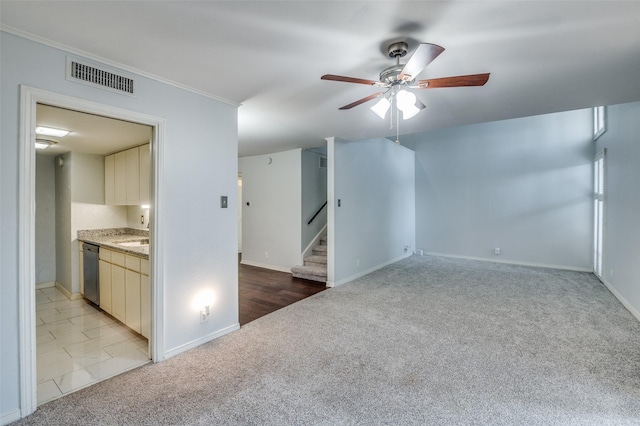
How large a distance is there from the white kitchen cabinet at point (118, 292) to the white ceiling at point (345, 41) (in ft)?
7.36

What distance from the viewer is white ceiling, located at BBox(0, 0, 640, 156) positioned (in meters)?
1.58

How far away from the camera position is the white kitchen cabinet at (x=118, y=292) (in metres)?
3.21

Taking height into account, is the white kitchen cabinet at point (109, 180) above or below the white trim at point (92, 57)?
below

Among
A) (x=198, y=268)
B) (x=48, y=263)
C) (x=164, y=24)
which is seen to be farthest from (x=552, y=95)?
(x=48, y=263)

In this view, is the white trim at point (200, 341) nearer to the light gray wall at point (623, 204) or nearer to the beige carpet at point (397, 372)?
the beige carpet at point (397, 372)

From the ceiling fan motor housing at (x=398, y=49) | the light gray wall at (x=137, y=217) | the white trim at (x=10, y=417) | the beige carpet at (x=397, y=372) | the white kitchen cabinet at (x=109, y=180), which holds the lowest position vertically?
the beige carpet at (x=397, y=372)

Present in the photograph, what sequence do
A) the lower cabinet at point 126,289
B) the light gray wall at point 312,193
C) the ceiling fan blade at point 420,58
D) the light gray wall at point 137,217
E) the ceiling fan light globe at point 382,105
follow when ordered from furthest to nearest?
the light gray wall at point 312,193, the light gray wall at point 137,217, the lower cabinet at point 126,289, the ceiling fan light globe at point 382,105, the ceiling fan blade at point 420,58

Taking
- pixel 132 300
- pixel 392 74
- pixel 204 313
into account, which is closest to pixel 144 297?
pixel 132 300

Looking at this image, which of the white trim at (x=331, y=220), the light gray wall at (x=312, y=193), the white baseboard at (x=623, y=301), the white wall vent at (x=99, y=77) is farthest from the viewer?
the light gray wall at (x=312, y=193)

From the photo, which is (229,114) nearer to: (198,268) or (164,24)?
(164,24)

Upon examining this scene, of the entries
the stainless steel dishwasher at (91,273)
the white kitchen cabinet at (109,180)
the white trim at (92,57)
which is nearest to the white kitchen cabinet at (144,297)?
the stainless steel dishwasher at (91,273)

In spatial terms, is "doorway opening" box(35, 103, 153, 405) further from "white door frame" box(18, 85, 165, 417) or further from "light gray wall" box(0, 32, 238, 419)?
"light gray wall" box(0, 32, 238, 419)

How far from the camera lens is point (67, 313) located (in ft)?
11.8

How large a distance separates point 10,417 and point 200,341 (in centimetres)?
125
